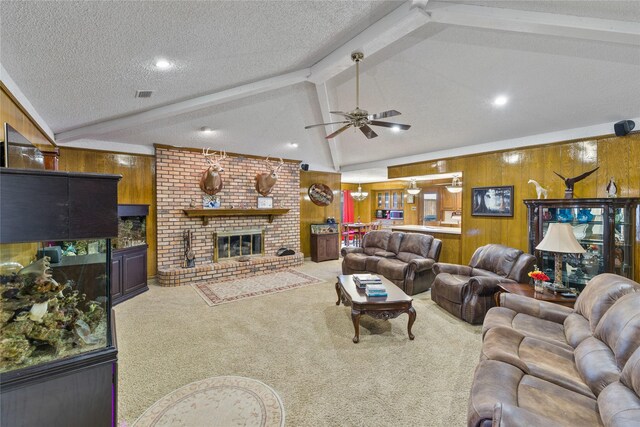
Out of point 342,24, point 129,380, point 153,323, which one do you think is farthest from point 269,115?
point 129,380

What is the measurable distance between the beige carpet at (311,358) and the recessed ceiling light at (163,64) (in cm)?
276

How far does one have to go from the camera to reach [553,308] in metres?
2.62

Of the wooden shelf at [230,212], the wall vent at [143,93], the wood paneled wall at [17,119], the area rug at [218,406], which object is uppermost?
the wall vent at [143,93]

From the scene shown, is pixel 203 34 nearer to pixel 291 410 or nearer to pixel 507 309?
pixel 291 410

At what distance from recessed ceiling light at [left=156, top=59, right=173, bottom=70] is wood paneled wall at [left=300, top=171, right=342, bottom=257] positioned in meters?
5.03

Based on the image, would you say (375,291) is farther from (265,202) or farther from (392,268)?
(265,202)

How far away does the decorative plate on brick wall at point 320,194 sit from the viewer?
7.75 m

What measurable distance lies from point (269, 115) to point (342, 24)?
230 centimetres

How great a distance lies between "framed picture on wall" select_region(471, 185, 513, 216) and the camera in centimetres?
495

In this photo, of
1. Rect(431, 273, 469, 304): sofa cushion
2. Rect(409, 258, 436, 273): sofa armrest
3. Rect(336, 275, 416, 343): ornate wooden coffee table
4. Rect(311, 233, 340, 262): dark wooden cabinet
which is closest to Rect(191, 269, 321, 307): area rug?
Rect(311, 233, 340, 262): dark wooden cabinet

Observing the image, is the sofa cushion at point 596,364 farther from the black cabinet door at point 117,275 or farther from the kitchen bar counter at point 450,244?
the black cabinet door at point 117,275

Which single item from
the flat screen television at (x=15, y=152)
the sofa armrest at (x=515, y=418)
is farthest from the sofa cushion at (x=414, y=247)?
the flat screen television at (x=15, y=152)

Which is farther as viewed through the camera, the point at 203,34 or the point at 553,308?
the point at 553,308

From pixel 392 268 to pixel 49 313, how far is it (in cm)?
433
